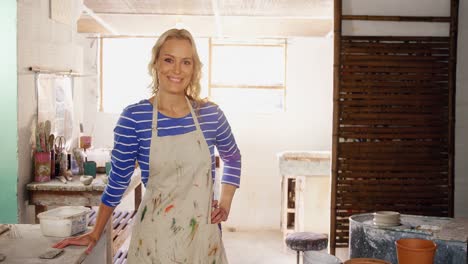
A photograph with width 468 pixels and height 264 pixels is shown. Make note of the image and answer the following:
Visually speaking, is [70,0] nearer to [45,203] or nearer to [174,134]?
[45,203]

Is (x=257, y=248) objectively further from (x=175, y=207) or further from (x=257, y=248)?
(x=175, y=207)

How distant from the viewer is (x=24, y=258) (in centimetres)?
205

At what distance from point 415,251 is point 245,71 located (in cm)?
487

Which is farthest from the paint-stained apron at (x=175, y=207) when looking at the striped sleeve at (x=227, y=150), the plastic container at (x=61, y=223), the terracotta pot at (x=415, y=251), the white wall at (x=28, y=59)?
the white wall at (x=28, y=59)

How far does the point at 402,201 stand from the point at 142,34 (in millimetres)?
4086

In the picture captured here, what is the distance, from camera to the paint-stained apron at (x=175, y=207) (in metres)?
2.07

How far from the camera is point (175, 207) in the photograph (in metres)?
2.08

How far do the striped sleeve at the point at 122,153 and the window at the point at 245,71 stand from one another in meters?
4.94

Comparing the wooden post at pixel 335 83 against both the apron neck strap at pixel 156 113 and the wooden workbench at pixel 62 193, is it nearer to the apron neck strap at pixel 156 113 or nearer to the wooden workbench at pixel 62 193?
the wooden workbench at pixel 62 193

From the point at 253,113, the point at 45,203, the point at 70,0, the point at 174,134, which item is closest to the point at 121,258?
the point at 45,203

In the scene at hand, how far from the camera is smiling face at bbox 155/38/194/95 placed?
81.4 inches

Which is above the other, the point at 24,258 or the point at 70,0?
the point at 70,0

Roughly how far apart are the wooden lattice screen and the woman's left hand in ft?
6.78

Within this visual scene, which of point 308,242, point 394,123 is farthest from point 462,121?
point 308,242
